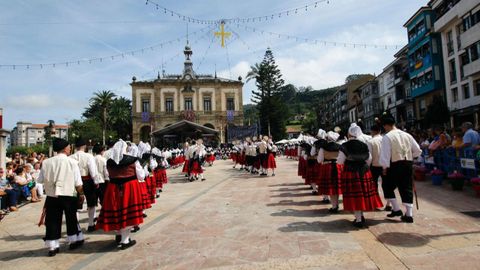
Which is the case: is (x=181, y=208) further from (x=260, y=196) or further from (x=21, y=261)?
(x=21, y=261)

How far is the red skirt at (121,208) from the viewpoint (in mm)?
4992

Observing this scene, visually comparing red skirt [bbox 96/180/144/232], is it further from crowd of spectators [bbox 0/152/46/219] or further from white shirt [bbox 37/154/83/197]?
crowd of spectators [bbox 0/152/46/219]

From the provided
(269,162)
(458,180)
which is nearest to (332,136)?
(458,180)

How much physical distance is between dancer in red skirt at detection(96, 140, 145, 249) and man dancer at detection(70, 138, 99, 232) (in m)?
1.30

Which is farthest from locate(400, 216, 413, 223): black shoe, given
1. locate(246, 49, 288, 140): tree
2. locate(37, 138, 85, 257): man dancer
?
locate(246, 49, 288, 140): tree

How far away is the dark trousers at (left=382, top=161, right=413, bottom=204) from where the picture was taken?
5.63 metres

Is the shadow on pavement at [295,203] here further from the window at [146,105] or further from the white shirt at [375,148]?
the window at [146,105]

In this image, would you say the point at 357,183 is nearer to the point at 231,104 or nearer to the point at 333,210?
the point at 333,210

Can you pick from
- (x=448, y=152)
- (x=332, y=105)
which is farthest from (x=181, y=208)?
(x=332, y=105)

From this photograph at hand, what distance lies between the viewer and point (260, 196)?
29.6ft

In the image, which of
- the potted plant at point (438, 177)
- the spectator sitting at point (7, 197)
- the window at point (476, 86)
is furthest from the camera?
the window at point (476, 86)

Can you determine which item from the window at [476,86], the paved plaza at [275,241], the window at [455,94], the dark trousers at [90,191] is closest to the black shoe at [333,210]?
the paved plaza at [275,241]

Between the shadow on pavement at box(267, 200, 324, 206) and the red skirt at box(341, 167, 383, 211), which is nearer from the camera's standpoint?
the red skirt at box(341, 167, 383, 211)

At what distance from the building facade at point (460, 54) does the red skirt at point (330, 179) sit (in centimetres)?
2060
